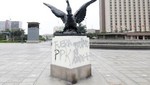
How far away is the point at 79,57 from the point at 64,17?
1.67 meters

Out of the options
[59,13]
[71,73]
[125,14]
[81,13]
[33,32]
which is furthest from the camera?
[125,14]

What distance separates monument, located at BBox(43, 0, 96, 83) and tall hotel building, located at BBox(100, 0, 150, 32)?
322 ft

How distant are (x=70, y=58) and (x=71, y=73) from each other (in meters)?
0.47

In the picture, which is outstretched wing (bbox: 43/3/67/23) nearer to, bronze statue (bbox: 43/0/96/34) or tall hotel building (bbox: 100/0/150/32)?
bronze statue (bbox: 43/0/96/34)

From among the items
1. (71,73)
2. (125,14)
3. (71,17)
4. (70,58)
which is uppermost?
(125,14)

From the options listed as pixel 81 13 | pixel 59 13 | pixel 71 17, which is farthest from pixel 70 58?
pixel 59 13

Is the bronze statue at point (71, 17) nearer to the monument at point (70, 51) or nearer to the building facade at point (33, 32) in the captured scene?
the monument at point (70, 51)

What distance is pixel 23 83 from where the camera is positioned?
6188 millimetres

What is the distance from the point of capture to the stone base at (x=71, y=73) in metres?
6.25

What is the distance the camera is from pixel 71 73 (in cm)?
621

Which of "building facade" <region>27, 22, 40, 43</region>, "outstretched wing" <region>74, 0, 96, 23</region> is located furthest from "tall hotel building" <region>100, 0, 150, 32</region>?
"outstretched wing" <region>74, 0, 96, 23</region>

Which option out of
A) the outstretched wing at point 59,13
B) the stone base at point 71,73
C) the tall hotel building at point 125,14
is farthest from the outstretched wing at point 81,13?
the tall hotel building at point 125,14

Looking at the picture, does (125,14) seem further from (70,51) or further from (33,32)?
(70,51)

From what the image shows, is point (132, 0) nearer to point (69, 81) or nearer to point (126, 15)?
point (126, 15)
